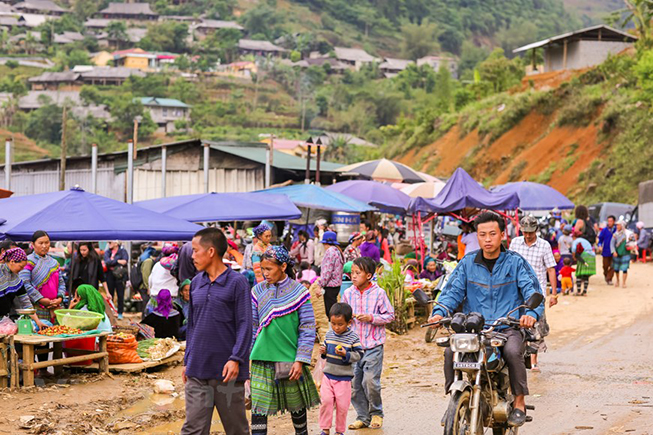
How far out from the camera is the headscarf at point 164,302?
38.7ft

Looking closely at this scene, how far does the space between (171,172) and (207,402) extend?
23.4m

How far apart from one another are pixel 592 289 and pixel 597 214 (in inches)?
594

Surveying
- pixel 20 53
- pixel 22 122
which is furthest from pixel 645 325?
pixel 20 53

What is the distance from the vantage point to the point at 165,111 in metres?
105

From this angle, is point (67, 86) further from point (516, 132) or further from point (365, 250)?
point (365, 250)

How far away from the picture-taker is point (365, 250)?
13.5 m

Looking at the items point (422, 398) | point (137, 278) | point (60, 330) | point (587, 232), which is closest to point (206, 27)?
point (587, 232)

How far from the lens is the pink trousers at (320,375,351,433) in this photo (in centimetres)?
682

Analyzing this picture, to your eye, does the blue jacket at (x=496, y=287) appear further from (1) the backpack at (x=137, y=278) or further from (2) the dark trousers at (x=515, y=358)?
(1) the backpack at (x=137, y=278)

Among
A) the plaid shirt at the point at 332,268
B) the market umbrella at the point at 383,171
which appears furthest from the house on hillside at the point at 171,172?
the plaid shirt at the point at 332,268

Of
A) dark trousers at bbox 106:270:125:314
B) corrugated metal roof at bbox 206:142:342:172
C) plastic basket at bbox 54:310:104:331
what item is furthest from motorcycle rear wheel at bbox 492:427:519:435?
corrugated metal roof at bbox 206:142:342:172

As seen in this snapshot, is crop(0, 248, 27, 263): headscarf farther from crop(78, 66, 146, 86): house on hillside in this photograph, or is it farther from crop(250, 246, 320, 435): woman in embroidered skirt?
crop(78, 66, 146, 86): house on hillside

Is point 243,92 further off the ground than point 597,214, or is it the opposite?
point 243,92

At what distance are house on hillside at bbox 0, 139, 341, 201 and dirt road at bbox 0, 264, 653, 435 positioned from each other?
16676mm
